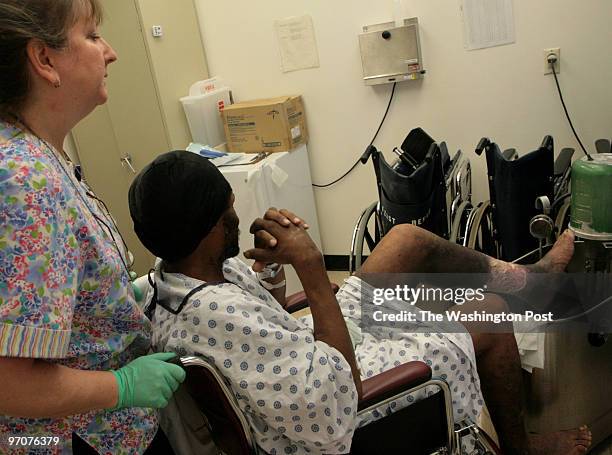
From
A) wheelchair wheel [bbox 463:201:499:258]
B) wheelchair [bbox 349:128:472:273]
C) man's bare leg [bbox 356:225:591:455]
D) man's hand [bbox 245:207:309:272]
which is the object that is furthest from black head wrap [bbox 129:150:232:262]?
wheelchair wheel [bbox 463:201:499:258]

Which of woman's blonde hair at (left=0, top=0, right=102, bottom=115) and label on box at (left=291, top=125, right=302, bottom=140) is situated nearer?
woman's blonde hair at (left=0, top=0, right=102, bottom=115)

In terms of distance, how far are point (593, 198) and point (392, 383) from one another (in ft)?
3.28

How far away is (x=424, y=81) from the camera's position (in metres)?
2.85

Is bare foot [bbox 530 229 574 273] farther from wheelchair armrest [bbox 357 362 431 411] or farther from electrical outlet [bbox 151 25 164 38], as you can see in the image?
electrical outlet [bbox 151 25 164 38]

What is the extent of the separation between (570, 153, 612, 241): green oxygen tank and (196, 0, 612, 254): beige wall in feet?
3.38

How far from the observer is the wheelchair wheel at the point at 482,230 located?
213 cm

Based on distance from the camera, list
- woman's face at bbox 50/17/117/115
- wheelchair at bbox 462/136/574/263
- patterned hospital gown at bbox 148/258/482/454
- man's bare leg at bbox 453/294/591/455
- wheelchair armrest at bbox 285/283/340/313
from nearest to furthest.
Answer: woman's face at bbox 50/17/117/115
patterned hospital gown at bbox 148/258/482/454
man's bare leg at bbox 453/294/591/455
wheelchair armrest at bbox 285/283/340/313
wheelchair at bbox 462/136/574/263

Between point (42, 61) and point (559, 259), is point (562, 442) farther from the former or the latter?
point (42, 61)

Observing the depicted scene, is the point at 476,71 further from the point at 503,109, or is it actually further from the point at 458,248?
the point at 458,248

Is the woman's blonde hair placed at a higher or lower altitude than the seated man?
higher

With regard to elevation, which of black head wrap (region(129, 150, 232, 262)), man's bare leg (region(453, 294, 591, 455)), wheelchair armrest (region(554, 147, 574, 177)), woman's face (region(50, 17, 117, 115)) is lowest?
man's bare leg (region(453, 294, 591, 455))

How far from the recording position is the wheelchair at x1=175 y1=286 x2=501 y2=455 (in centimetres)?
107

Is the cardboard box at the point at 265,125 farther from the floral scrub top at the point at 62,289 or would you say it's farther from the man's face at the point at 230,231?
the floral scrub top at the point at 62,289

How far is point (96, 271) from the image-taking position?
0.96m
